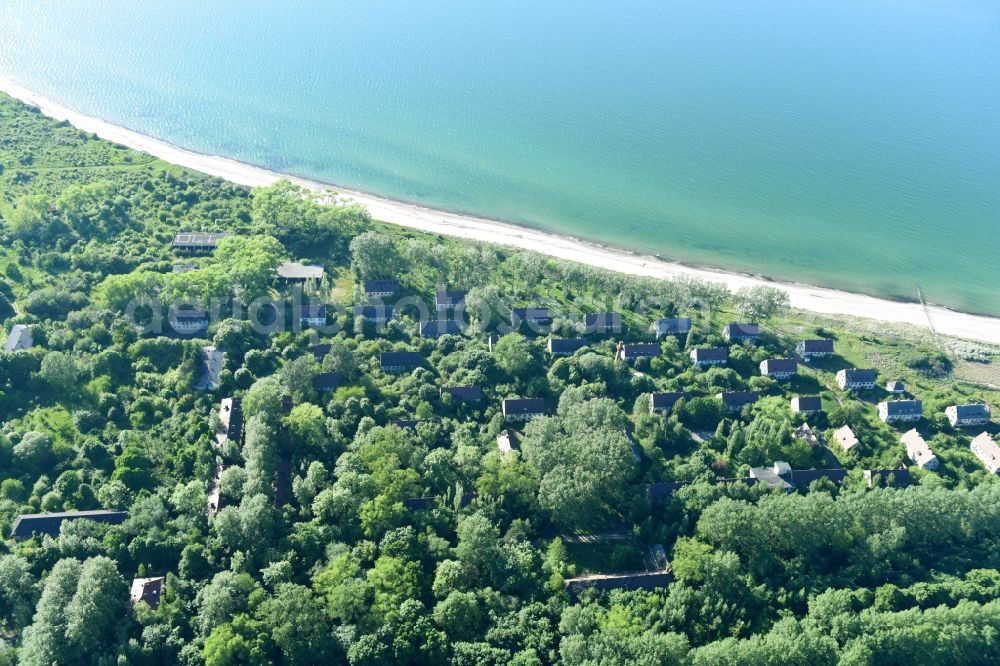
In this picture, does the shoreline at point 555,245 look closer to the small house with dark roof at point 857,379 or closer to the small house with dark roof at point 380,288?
the small house with dark roof at point 857,379

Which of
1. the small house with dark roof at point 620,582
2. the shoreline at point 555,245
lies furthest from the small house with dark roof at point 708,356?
the small house with dark roof at point 620,582

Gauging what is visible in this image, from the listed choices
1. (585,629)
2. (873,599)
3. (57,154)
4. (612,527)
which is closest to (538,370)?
(612,527)

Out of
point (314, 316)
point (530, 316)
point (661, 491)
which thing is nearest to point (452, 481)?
point (661, 491)

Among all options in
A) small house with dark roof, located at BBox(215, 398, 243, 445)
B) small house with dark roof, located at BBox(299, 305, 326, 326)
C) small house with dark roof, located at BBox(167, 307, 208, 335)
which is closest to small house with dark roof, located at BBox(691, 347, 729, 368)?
small house with dark roof, located at BBox(299, 305, 326, 326)

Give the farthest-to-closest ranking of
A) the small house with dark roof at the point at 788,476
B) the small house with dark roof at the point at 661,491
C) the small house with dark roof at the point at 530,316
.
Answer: the small house with dark roof at the point at 530,316, the small house with dark roof at the point at 788,476, the small house with dark roof at the point at 661,491

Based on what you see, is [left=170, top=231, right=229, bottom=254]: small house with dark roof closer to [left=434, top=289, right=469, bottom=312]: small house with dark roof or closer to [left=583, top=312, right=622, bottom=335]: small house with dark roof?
[left=434, top=289, right=469, bottom=312]: small house with dark roof
